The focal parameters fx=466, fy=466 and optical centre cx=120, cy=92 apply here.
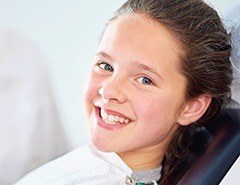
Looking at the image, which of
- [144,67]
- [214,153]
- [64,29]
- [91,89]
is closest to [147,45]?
[144,67]

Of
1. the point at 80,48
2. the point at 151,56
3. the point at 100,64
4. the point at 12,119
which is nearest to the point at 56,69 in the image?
the point at 80,48

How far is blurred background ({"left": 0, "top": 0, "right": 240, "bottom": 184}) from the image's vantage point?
1550mm

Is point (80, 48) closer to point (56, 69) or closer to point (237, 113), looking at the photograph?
point (56, 69)

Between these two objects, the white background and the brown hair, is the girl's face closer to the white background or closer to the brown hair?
the brown hair

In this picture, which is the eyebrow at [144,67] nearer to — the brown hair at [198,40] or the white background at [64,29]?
the brown hair at [198,40]

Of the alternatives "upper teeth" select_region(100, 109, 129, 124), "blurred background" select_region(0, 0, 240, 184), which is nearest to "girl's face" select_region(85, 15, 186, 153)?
"upper teeth" select_region(100, 109, 129, 124)

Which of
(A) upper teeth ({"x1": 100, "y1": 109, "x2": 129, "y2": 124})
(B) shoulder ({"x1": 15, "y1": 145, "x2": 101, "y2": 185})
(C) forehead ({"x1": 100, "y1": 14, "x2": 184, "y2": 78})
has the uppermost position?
(C) forehead ({"x1": 100, "y1": 14, "x2": 184, "y2": 78})

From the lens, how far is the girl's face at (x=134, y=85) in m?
0.95

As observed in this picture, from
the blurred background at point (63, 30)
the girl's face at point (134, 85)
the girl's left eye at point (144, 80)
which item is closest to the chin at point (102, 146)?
the girl's face at point (134, 85)

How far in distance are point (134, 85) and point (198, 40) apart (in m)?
0.16

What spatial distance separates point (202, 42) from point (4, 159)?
0.68 m

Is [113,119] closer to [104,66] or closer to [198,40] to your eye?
[104,66]

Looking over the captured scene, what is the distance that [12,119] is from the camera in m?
1.36

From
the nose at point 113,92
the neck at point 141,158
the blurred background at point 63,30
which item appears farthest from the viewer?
the blurred background at point 63,30
